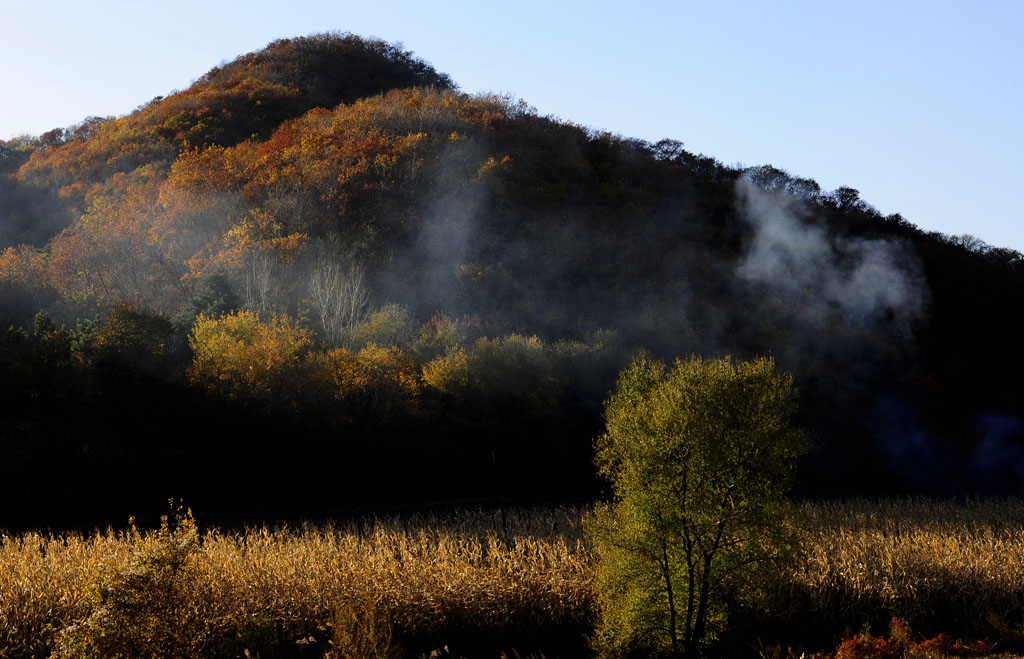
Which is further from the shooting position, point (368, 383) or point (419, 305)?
point (419, 305)

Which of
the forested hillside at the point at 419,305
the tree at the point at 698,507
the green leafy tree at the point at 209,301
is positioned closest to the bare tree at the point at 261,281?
the forested hillside at the point at 419,305

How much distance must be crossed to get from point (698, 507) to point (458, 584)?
17.1 feet

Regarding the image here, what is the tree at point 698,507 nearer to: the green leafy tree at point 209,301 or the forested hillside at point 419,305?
the forested hillside at point 419,305

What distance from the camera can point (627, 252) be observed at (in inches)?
1858

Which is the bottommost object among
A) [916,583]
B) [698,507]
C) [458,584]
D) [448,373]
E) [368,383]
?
[916,583]

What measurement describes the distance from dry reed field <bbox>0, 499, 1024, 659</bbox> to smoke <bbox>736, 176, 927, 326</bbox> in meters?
28.2

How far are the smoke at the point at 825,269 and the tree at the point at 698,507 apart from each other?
33.3 meters

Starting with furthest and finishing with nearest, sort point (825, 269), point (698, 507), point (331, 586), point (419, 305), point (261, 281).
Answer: point (825, 269) < point (419, 305) < point (261, 281) < point (331, 586) < point (698, 507)

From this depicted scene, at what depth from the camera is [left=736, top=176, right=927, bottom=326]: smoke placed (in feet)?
153

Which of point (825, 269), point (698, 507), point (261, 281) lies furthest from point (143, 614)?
point (825, 269)

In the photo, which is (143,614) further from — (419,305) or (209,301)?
(419,305)

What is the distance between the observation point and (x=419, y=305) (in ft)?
131

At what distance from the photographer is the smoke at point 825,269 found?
46.8 meters

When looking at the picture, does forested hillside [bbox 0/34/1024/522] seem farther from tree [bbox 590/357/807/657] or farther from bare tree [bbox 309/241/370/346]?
tree [bbox 590/357/807/657]
